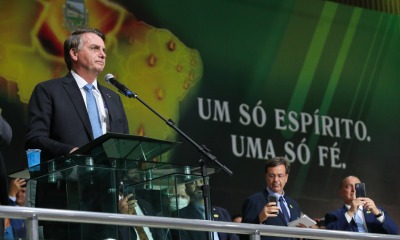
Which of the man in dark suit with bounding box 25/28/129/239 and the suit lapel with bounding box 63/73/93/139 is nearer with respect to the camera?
the man in dark suit with bounding box 25/28/129/239

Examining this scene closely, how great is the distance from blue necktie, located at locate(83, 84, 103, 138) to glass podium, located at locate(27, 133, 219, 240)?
522 millimetres

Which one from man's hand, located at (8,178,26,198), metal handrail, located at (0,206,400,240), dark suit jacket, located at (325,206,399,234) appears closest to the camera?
metal handrail, located at (0,206,400,240)

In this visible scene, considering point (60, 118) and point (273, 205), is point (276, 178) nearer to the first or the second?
point (273, 205)

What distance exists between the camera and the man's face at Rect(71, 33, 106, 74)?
5.31 metres

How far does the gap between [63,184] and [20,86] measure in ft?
10.3

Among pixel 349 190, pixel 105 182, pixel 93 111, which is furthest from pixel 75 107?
pixel 349 190

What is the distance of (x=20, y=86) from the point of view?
7609 mm

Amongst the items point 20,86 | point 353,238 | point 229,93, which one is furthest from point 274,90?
point 353,238

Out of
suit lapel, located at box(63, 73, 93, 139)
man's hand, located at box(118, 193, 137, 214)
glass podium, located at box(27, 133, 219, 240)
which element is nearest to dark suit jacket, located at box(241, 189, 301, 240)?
suit lapel, located at box(63, 73, 93, 139)

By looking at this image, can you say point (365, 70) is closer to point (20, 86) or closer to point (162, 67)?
point (162, 67)

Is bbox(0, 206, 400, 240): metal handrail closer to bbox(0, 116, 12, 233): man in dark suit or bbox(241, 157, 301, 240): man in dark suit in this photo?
bbox(0, 116, 12, 233): man in dark suit

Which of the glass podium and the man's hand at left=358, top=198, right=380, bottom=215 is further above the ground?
the glass podium

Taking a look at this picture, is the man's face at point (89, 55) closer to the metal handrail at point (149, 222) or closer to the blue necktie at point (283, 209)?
the metal handrail at point (149, 222)

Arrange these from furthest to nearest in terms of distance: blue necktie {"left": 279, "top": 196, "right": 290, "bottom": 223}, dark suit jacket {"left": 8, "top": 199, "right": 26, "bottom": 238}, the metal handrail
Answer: blue necktie {"left": 279, "top": 196, "right": 290, "bottom": 223}, dark suit jacket {"left": 8, "top": 199, "right": 26, "bottom": 238}, the metal handrail
